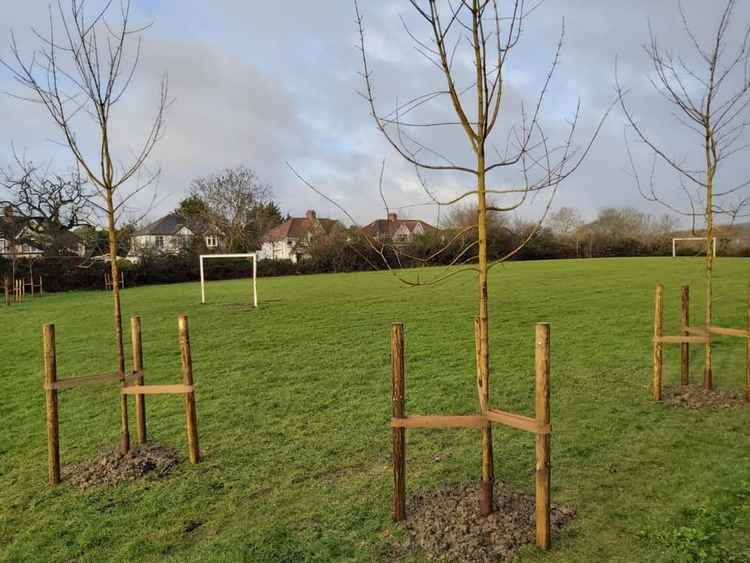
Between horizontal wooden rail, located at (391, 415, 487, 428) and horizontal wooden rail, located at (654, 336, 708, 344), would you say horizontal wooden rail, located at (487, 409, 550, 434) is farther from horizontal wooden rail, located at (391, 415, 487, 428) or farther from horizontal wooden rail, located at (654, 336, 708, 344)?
horizontal wooden rail, located at (654, 336, 708, 344)

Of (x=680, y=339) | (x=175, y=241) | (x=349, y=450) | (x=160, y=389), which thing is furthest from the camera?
(x=175, y=241)

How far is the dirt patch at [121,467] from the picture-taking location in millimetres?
4852

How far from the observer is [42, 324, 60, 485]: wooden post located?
4.68m

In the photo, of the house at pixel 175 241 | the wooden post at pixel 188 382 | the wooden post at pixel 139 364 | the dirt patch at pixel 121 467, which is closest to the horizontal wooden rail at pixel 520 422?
the wooden post at pixel 188 382

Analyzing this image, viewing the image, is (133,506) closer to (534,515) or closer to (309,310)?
(534,515)

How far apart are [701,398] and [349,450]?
14.7 ft

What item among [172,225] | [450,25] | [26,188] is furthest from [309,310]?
[172,225]

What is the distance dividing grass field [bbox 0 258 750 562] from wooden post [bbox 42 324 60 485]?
0.18 meters

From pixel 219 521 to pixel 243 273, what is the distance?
137 feet

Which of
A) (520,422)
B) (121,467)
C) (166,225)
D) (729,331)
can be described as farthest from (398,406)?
(166,225)

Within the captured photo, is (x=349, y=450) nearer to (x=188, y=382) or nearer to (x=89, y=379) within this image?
(x=188, y=382)

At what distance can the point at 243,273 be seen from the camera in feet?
146

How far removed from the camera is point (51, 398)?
15.6 feet

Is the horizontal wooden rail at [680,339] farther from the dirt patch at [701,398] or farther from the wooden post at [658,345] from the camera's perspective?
the dirt patch at [701,398]
